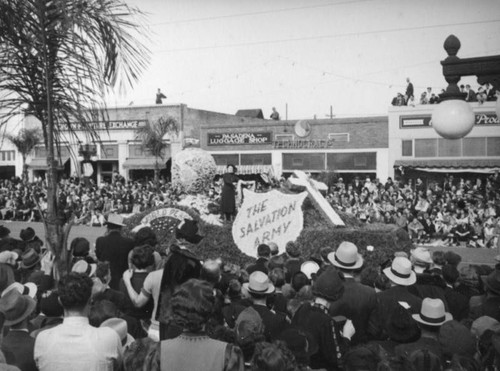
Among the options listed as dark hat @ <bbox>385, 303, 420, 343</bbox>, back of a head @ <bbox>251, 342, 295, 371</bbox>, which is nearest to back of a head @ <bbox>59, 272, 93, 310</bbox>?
back of a head @ <bbox>251, 342, 295, 371</bbox>

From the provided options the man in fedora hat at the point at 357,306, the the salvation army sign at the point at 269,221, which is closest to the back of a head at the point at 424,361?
the man in fedora hat at the point at 357,306

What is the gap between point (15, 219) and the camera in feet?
80.5

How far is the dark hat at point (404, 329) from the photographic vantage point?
12.3 ft

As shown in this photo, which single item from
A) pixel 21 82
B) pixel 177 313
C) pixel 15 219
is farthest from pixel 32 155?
pixel 177 313

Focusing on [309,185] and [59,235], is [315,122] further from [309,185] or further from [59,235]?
[59,235]

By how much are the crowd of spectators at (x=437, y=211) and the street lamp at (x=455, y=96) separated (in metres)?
11.5

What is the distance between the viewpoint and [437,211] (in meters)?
18.6

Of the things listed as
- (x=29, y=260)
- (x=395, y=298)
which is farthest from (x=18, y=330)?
(x=29, y=260)

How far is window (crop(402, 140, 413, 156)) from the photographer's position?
29.7 meters

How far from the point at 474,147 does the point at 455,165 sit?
1335 mm

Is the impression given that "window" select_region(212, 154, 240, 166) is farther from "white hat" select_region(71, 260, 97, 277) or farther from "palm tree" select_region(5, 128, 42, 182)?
"white hat" select_region(71, 260, 97, 277)

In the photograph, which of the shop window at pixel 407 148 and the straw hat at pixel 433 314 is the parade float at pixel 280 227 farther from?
the shop window at pixel 407 148

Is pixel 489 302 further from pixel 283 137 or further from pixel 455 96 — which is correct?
pixel 283 137

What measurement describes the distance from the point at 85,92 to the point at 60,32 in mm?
619
